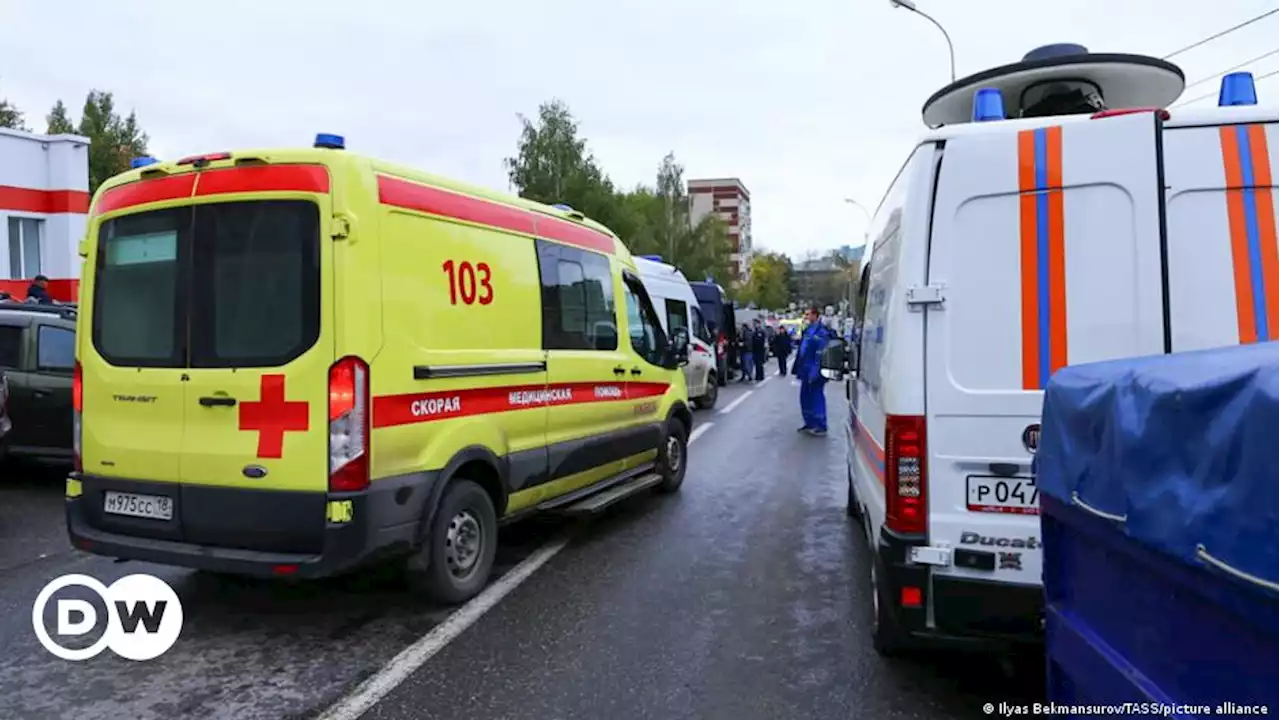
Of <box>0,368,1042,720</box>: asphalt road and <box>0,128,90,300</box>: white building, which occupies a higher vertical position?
<box>0,128,90,300</box>: white building

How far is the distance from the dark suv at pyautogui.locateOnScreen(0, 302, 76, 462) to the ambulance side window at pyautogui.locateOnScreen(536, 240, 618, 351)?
5.02 m

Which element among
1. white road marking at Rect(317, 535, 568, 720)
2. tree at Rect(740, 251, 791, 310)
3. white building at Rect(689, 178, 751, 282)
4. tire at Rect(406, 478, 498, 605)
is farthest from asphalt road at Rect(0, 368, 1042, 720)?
white building at Rect(689, 178, 751, 282)

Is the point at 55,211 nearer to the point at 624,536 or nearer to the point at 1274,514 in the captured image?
the point at 624,536

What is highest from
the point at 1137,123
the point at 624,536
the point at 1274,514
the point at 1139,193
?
the point at 1137,123

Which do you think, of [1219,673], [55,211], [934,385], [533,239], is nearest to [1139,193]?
[934,385]

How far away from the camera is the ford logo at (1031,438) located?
11.8 ft

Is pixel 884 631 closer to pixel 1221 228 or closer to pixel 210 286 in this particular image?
pixel 1221 228

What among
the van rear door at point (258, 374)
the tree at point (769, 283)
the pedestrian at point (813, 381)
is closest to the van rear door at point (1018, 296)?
the van rear door at point (258, 374)

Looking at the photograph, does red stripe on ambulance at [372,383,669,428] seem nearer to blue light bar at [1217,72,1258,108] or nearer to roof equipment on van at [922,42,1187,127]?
roof equipment on van at [922,42,1187,127]

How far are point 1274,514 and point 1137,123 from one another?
2.31m

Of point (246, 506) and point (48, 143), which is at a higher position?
point (48, 143)

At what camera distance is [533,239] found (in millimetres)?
6324

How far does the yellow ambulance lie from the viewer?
457 centimetres

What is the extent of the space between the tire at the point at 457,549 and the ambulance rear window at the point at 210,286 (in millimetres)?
1260
